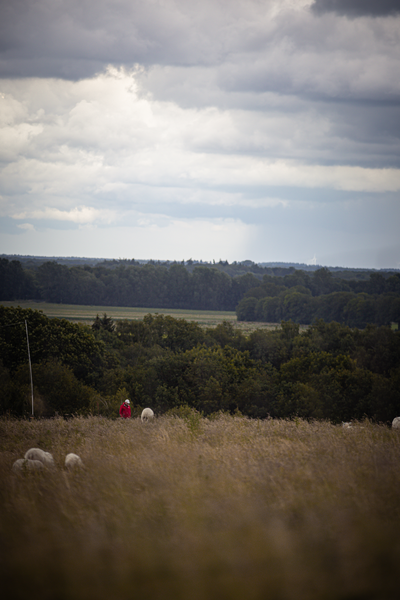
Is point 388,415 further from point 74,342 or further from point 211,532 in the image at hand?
point 211,532

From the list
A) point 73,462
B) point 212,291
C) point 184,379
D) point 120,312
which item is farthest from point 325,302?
point 73,462

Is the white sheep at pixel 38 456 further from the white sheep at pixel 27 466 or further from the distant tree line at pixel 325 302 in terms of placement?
the distant tree line at pixel 325 302

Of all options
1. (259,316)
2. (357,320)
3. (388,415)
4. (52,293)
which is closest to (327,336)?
(388,415)

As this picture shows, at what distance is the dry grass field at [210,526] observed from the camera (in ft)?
13.6

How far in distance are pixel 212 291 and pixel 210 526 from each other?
528 ft

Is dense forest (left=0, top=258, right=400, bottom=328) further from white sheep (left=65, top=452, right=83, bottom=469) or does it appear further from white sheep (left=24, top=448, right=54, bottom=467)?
white sheep (left=65, top=452, right=83, bottom=469)

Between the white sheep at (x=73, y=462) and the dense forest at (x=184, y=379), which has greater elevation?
the white sheep at (x=73, y=462)

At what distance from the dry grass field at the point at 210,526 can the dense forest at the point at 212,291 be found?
10437 centimetres

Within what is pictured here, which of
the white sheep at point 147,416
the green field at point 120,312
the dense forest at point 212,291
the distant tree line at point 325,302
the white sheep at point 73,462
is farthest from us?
the dense forest at point 212,291

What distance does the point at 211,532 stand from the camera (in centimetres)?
503

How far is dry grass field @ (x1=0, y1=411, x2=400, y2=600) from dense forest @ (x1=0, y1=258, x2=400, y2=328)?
104m

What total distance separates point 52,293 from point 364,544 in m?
138

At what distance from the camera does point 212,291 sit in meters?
166

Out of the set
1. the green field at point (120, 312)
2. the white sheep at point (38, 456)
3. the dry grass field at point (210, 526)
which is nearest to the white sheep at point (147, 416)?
the white sheep at point (38, 456)
